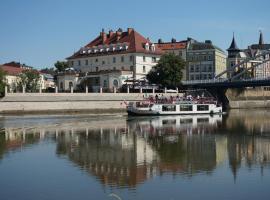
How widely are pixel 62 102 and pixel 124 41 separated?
2680 centimetres

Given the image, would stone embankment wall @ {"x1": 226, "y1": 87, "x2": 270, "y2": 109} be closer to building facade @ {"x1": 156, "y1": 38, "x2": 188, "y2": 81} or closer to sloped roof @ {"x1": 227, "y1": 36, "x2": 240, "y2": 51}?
building facade @ {"x1": 156, "y1": 38, "x2": 188, "y2": 81}

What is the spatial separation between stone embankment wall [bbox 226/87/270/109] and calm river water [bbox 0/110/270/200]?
4945 centimetres

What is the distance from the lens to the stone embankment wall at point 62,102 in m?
62.5

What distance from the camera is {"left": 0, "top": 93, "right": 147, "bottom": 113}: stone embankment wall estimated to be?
205ft

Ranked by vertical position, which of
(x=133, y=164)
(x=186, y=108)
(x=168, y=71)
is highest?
(x=168, y=71)

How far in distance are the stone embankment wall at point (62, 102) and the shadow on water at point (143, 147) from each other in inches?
715

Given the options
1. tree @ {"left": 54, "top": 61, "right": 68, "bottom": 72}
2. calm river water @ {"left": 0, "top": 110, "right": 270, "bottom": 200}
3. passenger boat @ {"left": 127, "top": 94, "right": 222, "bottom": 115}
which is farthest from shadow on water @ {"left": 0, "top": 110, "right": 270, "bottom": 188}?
tree @ {"left": 54, "top": 61, "right": 68, "bottom": 72}

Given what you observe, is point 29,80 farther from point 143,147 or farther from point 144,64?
point 143,147

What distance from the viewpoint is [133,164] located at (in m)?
23.7

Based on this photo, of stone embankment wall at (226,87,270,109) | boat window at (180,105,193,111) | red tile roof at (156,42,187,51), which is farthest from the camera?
red tile roof at (156,42,187,51)

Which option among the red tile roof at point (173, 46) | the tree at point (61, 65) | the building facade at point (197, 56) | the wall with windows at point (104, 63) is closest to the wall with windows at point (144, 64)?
the wall with windows at point (104, 63)

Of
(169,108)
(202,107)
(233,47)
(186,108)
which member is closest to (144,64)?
(202,107)

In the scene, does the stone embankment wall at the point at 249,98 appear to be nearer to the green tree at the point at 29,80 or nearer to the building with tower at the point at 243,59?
the building with tower at the point at 243,59

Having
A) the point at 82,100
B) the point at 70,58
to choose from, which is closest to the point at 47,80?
the point at 70,58
